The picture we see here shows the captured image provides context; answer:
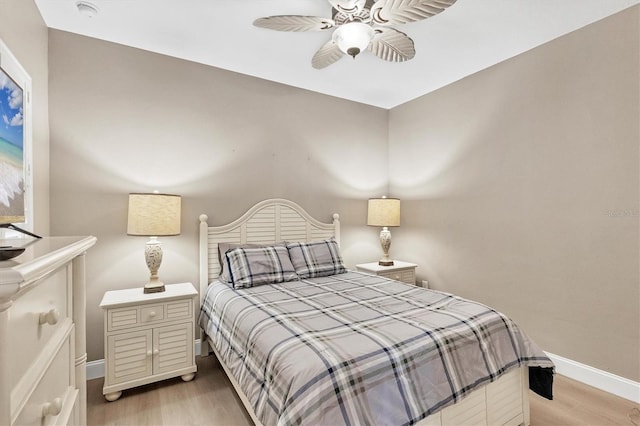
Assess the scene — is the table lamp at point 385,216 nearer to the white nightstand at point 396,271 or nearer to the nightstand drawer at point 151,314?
the white nightstand at point 396,271

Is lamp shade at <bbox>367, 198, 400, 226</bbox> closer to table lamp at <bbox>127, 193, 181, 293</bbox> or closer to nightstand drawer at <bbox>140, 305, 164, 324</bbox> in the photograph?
table lamp at <bbox>127, 193, 181, 293</bbox>

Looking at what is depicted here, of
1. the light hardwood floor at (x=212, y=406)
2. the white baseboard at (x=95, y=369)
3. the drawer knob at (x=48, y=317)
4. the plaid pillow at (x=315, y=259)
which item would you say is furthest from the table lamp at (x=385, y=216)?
the drawer knob at (x=48, y=317)

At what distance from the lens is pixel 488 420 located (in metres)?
1.73

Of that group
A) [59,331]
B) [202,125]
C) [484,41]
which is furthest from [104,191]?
[484,41]

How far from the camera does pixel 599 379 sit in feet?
7.72

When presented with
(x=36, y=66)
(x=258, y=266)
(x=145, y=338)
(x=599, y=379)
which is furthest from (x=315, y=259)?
(x=36, y=66)

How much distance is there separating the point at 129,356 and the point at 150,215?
998 millimetres

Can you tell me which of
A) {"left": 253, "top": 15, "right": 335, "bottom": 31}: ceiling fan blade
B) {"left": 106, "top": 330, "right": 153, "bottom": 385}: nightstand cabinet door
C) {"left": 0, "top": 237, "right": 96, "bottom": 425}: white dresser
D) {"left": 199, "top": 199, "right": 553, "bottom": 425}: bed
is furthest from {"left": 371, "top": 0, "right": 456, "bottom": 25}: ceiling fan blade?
{"left": 106, "top": 330, "right": 153, "bottom": 385}: nightstand cabinet door

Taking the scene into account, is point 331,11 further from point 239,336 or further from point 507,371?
point 507,371

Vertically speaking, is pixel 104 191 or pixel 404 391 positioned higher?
pixel 104 191

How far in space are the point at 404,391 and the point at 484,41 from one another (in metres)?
2.68

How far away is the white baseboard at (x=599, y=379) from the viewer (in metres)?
2.21

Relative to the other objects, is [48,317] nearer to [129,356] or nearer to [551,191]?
[129,356]

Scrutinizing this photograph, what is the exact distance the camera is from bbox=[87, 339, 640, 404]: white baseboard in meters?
2.21
